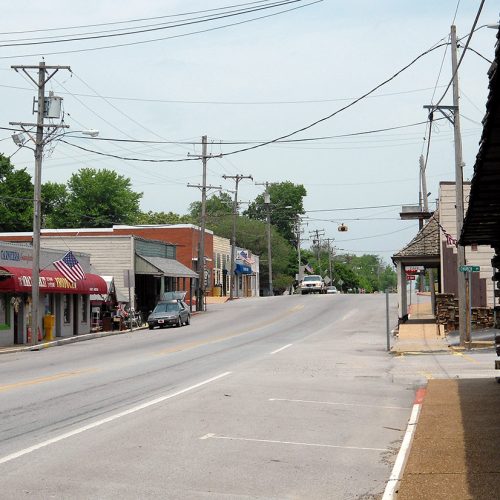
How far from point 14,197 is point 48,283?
48.9 meters

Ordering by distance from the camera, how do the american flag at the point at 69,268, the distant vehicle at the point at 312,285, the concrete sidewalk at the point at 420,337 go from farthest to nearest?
the distant vehicle at the point at 312,285
the american flag at the point at 69,268
the concrete sidewalk at the point at 420,337

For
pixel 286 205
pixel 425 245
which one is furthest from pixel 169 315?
pixel 286 205

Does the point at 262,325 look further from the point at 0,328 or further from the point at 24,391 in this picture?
the point at 24,391

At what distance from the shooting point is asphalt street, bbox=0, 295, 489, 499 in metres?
8.58

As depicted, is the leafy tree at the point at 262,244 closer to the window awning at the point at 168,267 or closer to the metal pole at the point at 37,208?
the window awning at the point at 168,267

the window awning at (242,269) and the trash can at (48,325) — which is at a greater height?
the window awning at (242,269)

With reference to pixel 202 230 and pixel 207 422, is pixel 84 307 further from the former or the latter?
pixel 207 422

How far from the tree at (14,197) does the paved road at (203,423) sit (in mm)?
59175

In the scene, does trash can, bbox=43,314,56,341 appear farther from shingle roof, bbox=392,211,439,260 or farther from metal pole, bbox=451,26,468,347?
metal pole, bbox=451,26,468,347

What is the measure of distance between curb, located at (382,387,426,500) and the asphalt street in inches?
5.8

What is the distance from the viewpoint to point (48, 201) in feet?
345

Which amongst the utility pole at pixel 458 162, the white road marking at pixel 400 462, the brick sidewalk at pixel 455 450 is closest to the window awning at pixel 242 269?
the utility pole at pixel 458 162

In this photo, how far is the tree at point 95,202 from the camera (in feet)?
358

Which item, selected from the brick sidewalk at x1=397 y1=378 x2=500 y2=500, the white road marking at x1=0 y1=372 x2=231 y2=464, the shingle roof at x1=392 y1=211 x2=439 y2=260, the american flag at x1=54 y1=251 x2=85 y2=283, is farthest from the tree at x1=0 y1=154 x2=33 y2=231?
the brick sidewalk at x1=397 y1=378 x2=500 y2=500
